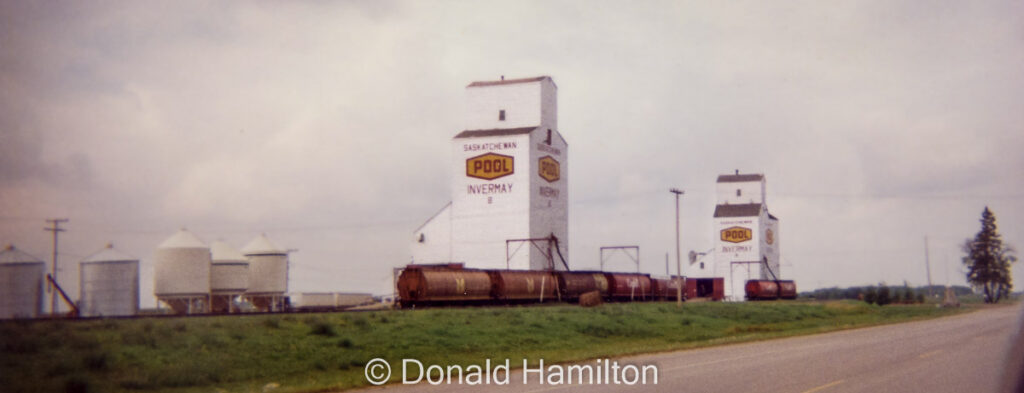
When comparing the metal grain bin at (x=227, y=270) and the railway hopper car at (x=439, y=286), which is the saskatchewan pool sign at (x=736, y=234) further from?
the metal grain bin at (x=227, y=270)

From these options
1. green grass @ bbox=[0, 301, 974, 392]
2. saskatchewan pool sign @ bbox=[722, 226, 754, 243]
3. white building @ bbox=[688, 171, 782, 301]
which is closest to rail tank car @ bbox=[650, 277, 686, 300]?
white building @ bbox=[688, 171, 782, 301]

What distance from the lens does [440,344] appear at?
28031 millimetres

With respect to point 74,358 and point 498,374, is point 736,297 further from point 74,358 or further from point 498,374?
point 74,358

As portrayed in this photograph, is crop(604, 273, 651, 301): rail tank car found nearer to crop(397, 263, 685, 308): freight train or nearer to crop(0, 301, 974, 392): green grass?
crop(397, 263, 685, 308): freight train

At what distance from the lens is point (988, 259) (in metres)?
108

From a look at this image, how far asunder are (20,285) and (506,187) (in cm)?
4139

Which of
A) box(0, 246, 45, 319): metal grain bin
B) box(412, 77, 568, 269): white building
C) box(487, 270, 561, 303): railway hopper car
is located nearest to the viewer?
box(0, 246, 45, 319): metal grain bin

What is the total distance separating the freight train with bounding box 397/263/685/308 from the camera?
41.8 m

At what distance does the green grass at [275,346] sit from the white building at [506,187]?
2116cm

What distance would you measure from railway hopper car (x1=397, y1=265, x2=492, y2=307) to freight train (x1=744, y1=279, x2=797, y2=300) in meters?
51.4

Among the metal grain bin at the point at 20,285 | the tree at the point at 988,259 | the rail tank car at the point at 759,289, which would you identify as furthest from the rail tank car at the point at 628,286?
the tree at the point at 988,259

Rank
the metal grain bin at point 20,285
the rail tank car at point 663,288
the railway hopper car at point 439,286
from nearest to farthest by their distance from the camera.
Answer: the metal grain bin at point 20,285 < the railway hopper car at point 439,286 < the rail tank car at point 663,288

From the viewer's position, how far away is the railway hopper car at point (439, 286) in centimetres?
4138

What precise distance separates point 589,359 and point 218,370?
11221mm
